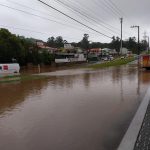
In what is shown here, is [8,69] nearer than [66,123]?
No

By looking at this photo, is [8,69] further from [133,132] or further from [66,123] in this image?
[133,132]

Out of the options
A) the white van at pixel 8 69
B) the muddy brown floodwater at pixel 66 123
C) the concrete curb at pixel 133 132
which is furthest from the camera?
the white van at pixel 8 69

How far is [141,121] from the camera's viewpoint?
1097 centimetres

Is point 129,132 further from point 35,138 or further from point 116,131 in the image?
point 35,138

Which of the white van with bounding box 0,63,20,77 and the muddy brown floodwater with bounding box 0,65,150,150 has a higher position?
the muddy brown floodwater with bounding box 0,65,150,150

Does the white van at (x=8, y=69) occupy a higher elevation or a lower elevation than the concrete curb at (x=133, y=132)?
lower

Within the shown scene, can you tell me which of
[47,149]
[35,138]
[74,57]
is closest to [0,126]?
[35,138]

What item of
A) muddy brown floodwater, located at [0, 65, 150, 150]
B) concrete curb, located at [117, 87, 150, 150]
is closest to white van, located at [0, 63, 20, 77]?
muddy brown floodwater, located at [0, 65, 150, 150]

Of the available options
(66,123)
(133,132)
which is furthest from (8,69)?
(133,132)

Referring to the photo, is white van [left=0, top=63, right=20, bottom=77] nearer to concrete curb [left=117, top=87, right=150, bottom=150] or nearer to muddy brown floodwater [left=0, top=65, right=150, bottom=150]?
muddy brown floodwater [left=0, top=65, right=150, bottom=150]

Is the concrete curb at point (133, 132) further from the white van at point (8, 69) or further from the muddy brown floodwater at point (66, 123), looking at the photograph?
the white van at point (8, 69)

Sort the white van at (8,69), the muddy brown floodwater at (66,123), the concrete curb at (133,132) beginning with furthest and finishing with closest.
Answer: the white van at (8,69) → the muddy brown floodwater at (66,123) → the concrete curb at (133,132)

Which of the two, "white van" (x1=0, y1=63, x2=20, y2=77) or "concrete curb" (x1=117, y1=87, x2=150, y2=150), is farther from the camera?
"white van" (x1=0, y1=63, x2=20, y2=77)

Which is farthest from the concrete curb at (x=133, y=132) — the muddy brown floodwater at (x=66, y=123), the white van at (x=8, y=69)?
the white van at (x=8, y=69)
